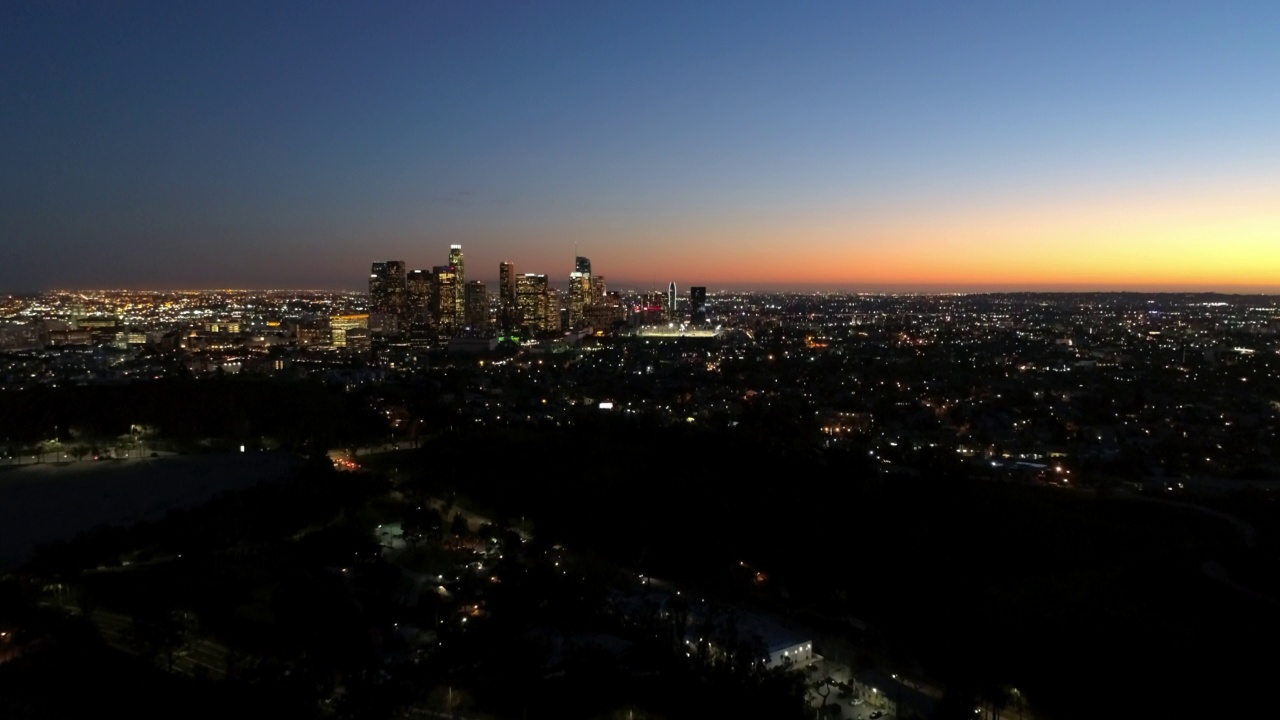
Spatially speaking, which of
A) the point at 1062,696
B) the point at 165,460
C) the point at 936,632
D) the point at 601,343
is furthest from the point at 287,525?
the point at 601,343

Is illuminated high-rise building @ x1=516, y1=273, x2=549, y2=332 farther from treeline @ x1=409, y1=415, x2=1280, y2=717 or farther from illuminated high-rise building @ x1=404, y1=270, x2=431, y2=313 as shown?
treeline @ x1=409, y1=415, x2=1280, y2=717

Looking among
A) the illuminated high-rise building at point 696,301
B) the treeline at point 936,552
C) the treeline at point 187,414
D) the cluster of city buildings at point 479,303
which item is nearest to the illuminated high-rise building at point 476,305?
the cluster of city buildings at point 479,303

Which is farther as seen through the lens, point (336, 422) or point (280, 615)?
point (336, 422)

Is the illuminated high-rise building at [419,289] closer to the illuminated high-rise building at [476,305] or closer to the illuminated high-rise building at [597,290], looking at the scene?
the illuminated high-rise building at [476,305]

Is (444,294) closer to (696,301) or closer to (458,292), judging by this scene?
(458,292)

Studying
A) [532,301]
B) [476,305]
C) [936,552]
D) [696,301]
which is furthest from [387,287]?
[936,552]

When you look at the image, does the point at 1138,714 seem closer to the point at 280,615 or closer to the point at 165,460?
the point at 280,615

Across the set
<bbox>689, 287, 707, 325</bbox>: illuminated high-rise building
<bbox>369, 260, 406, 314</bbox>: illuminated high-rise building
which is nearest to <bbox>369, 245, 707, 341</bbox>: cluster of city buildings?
<bbox>369, 260, 406, 314</bbox>: illuminated high-rise building
